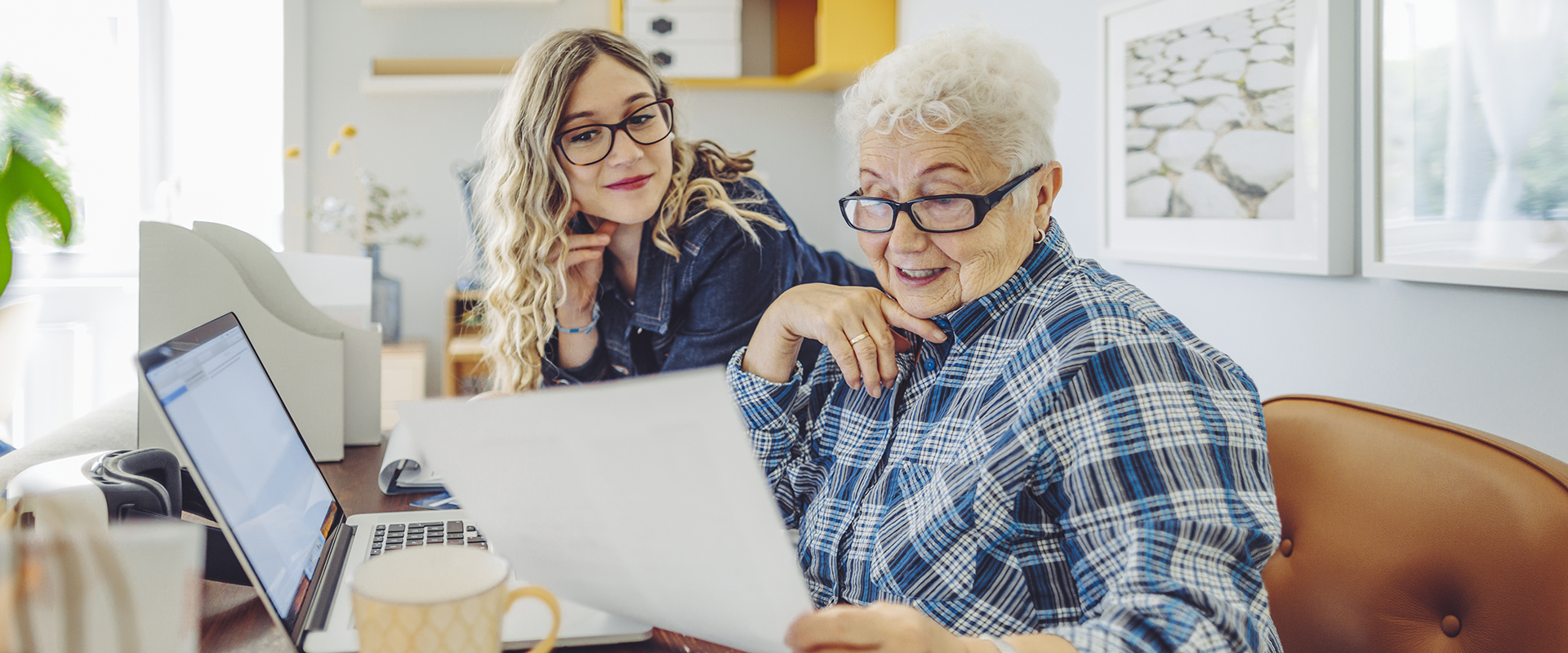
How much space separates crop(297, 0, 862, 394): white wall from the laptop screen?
124 inches

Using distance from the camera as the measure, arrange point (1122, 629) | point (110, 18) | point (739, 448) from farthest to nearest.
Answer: point (110, 18)
point (1122, 629)
point (739, 448)

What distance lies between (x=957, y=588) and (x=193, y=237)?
110cm

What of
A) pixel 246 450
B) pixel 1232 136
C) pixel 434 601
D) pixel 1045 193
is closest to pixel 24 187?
pixel 246 450

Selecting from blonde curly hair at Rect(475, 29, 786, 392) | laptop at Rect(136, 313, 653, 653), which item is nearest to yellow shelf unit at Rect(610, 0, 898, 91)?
blonde curly hair at Rect(475, 29, 786, 392)

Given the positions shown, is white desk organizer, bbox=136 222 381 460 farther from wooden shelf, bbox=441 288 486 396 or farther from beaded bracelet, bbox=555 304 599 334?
wooden shelf, bbox=441 288 486 396

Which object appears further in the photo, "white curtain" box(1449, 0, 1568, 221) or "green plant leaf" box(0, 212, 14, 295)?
"white curtain" box(1449, 0, 1568, 221)

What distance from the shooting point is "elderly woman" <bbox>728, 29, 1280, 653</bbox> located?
0.68m

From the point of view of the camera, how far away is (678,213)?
62.5 inches

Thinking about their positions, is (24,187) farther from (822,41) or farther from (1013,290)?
(822,41)

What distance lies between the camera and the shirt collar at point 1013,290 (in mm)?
943

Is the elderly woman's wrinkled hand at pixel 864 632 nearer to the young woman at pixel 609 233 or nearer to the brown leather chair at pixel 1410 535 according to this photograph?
the brown leather chair at pixel 1410 535

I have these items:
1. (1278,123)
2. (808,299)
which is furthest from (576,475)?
(1278,123)

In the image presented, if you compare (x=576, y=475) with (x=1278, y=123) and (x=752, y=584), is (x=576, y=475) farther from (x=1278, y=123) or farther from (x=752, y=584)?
(x=1278, y=123)

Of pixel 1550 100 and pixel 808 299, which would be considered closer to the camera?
pixel 808 299
